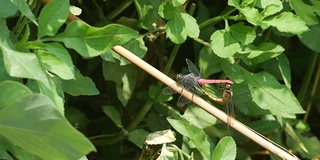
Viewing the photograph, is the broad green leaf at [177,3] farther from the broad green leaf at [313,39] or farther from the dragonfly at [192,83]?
the broad green leaf at [313,39]

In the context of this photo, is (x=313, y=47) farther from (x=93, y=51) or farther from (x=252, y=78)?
(x=93, y=51)

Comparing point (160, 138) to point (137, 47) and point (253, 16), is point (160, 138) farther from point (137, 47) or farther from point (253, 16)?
point (253, 16)

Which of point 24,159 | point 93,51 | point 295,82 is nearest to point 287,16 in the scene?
point 93,51

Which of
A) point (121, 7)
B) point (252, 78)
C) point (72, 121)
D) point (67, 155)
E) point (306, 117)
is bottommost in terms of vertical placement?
point (306, 117)

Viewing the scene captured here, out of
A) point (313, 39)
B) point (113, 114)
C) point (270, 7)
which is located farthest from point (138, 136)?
point (313, 39)

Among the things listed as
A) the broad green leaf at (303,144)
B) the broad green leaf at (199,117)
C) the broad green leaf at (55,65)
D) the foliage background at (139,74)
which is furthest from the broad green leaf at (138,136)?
the broad green leaf at (55,65)

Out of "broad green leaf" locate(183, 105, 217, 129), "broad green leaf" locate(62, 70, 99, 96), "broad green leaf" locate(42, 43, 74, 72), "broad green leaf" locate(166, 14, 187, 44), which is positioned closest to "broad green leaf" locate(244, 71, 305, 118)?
"broad green leaf" locate(183, 105, 217, 129)
